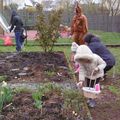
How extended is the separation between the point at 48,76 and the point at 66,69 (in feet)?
3.91

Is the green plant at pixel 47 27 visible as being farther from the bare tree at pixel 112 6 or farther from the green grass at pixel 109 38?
the bare tree at pixel 112 6

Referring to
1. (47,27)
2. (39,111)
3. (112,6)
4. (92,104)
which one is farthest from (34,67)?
(112,6)

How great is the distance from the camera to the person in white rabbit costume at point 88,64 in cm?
705

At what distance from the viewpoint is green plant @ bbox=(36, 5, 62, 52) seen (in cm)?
1407

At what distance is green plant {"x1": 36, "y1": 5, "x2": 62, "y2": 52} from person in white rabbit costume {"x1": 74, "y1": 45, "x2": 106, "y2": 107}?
6.82 m

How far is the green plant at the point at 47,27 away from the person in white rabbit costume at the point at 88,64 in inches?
269

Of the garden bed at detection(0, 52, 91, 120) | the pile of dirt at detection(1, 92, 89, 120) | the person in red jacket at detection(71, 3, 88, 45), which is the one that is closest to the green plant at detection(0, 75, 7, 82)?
Answer: the garden bed at detection(0, 52, 91, 120)

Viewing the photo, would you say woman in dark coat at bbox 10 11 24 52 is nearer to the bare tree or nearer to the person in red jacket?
the person in red jacket

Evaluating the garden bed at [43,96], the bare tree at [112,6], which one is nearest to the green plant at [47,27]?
the garden bed at [43,96]

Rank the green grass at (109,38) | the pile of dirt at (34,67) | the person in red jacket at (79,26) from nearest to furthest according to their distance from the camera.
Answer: the pile of dirt at (34,67), the person in red jacket at (79,26), the green grass at (109,38)

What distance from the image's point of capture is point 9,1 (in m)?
50.7

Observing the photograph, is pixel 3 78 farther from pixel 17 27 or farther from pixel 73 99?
pixel 17 27

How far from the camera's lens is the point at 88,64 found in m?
7.17

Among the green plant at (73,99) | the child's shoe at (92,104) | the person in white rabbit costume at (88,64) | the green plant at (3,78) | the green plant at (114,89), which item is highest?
the person in white rabbit costume at (88,64)
